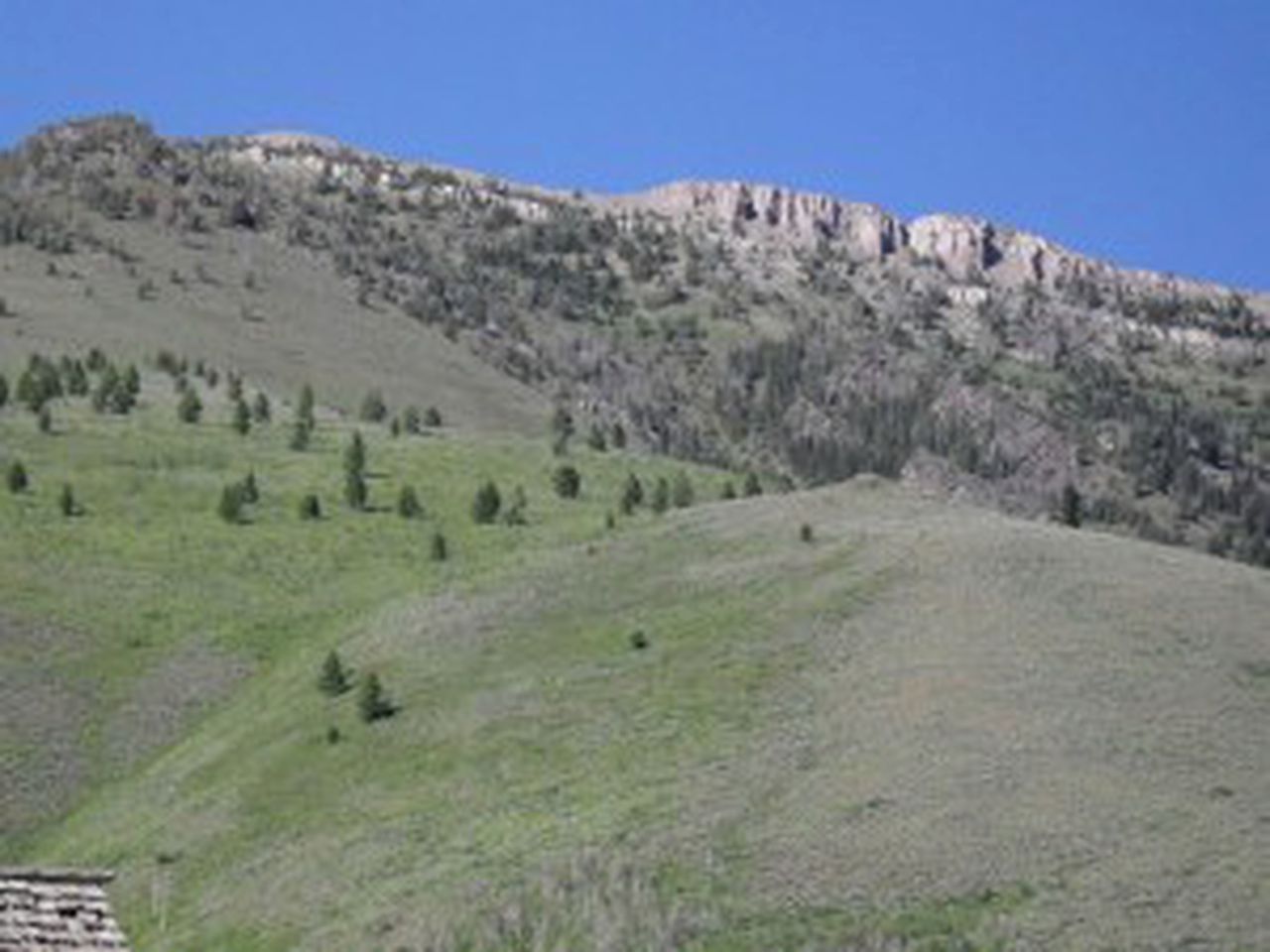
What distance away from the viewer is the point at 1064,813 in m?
66.7

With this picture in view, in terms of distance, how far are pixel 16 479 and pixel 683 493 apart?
127ft

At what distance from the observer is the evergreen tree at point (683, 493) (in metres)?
146

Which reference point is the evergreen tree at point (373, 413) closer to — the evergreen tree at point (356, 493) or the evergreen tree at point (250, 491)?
the evergreen tree at point (356, 493)

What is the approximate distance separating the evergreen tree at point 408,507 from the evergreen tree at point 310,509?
15.0 feet

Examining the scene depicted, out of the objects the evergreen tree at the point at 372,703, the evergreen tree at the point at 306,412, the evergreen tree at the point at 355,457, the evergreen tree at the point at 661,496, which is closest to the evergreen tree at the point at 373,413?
the evergreen tree at the point at 306,412

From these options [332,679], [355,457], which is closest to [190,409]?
[355,457]

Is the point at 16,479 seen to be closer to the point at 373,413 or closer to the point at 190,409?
the point at 190,409

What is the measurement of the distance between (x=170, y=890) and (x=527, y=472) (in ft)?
262

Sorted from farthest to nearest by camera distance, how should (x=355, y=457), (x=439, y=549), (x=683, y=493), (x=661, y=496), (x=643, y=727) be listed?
(x=683, y=493) → (x=355, y=457) → (x=661, y=496) → (x=439, y=549) → (x=643, y=727)

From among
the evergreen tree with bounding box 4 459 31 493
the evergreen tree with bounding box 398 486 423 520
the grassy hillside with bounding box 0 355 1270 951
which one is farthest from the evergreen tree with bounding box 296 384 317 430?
the evergreen tree with bounding box 4 459 31 493

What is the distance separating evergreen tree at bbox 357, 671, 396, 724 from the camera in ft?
302

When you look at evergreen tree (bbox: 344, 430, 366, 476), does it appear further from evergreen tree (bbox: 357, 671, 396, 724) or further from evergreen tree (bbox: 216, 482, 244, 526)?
evergreen tree (bbox: 357, 671, 396, 724)

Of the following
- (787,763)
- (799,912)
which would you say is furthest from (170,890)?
(799,912)

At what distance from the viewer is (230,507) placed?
13350 centimetres
